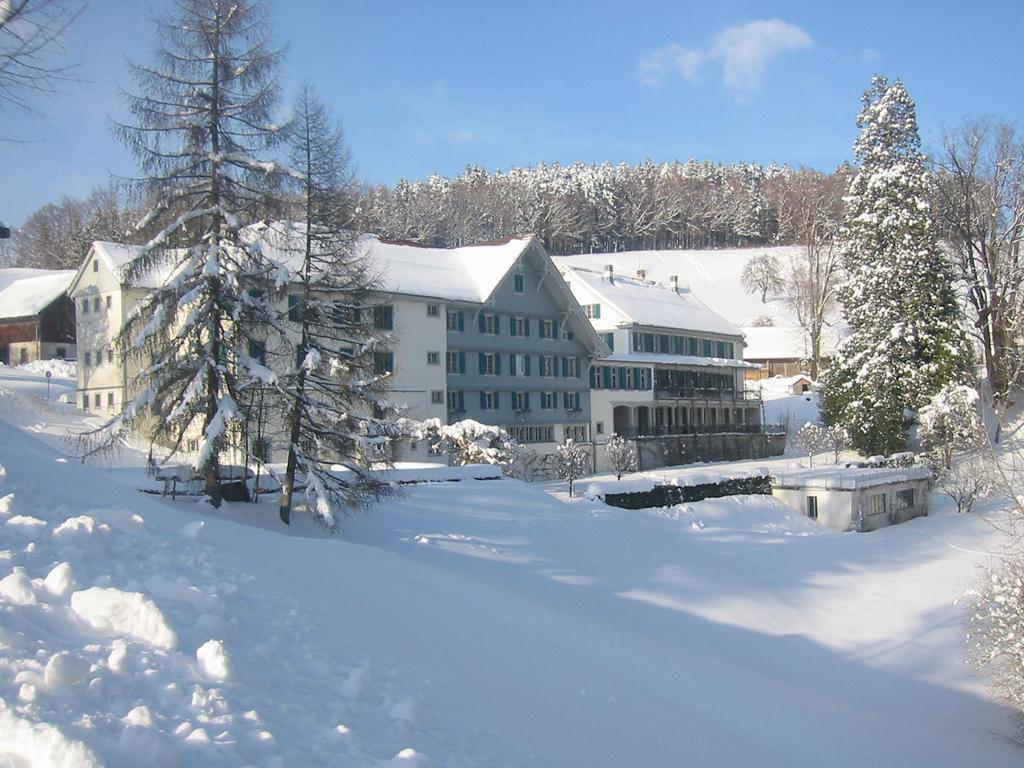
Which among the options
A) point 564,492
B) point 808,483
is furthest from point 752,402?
point 564,492

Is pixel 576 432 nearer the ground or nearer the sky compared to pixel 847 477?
nearer the sky

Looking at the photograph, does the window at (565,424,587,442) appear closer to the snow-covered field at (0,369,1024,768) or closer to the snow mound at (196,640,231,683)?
the snow-covered field at (0,369,1024,768)

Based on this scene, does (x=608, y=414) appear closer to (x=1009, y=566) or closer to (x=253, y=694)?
(x=1009, y=566)

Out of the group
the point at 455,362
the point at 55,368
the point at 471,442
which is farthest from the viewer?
the point at 55,368

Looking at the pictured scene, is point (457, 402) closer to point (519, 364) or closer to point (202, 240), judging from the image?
point (519, 364)

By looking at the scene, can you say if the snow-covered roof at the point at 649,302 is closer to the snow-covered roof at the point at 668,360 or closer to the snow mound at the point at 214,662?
the snow-covered roof at the point at 668,360

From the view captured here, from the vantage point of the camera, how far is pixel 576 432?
5006cm

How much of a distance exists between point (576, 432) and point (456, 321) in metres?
10.8

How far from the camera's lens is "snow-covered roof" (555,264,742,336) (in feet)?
182

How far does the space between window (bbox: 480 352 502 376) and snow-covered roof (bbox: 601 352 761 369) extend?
8172 millimetres

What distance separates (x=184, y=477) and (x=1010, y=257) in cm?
4244

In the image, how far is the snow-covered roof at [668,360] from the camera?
53.3 meters

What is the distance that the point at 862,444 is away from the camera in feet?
149

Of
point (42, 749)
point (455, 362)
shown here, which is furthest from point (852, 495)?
point (42, 749)
